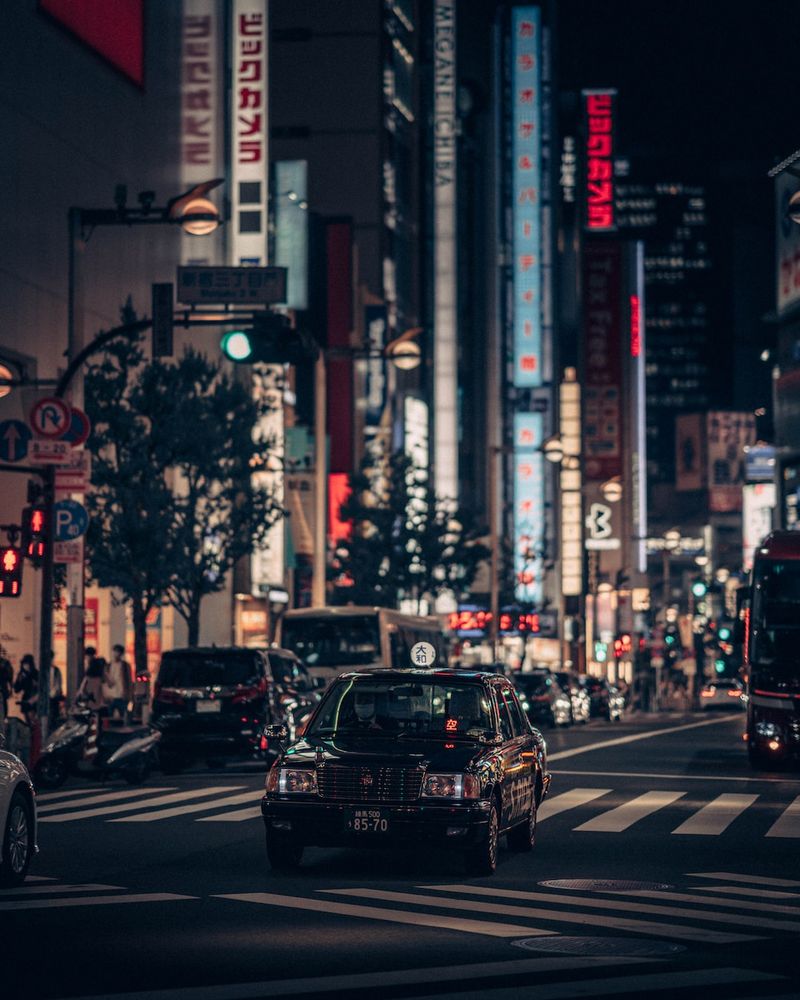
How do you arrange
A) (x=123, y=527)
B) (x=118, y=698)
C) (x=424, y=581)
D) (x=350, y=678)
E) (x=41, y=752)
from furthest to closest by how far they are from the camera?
1. (x=424, y=581)
2. (x=123, y=527)
3. (x=118, y=698)
4. (x=41, y=752)
5. (x=350, y=678)

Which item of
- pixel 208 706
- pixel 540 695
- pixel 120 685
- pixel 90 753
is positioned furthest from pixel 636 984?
pixel 540 695

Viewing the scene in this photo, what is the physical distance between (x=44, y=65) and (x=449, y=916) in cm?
3352

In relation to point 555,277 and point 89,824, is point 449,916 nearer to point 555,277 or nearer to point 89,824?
point 89,824

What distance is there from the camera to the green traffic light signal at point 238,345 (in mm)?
24609

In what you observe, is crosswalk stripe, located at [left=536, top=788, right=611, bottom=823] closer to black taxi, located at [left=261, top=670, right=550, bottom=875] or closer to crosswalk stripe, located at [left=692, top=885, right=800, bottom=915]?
black taxi, located at [left=261, top=670, right=550, bottom=875]

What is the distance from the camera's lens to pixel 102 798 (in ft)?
74.9

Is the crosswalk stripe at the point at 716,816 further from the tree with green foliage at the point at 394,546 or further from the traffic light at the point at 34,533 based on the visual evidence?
the tree with green foliage at the point at 394,546

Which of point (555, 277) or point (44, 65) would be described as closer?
point (44, 65)

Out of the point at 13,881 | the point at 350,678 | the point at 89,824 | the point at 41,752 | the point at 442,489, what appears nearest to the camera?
the point at 13,881

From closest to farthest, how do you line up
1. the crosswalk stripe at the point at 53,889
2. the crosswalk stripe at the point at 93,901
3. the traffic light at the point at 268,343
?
the crosswalk stripe at the point at 93,901, the crosswalk stripe at the point at 53,889, the traffic light at the point at 268,343

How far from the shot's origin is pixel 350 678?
1564 cm

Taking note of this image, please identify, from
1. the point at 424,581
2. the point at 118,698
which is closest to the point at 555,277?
the point at 424,581

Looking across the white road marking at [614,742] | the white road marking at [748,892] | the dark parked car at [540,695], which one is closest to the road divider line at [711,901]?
the white road marking at [748,892]

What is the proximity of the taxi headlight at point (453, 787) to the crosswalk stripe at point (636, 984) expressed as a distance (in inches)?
167
